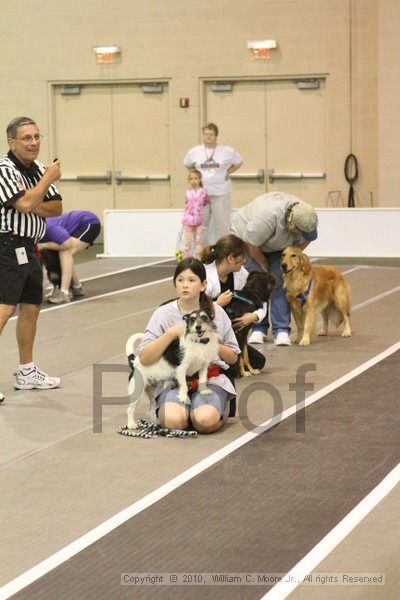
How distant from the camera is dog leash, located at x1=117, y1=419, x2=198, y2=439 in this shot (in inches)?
233

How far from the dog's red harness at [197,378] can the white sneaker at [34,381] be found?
147 centimetres

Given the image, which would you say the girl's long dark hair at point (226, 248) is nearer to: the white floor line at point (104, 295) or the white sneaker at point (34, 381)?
the white sneaker at point (34, 381)

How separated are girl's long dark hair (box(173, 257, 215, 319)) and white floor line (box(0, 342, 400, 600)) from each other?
667mm

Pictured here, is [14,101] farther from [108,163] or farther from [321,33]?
[321,33]

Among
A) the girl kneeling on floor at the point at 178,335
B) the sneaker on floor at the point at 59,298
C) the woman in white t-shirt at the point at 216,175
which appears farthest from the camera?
the woman in white t-shirt at the point at 216,175

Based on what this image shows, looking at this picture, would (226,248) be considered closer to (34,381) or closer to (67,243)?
(34,381)

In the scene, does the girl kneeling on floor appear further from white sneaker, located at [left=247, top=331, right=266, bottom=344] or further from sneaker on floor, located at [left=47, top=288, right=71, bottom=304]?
sneaker on floor, located at [left=47, top=288, right=71, bottom=304]

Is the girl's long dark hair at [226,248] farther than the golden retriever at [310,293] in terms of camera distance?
No

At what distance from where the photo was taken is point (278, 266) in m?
8.67

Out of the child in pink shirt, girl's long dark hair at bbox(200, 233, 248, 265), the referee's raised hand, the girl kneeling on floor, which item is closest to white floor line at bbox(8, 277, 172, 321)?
the child in pink shirt

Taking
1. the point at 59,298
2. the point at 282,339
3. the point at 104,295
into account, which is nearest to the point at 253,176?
the point at 104,295

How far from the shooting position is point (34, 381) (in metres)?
7.15

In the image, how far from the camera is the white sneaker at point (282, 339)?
8.63 m

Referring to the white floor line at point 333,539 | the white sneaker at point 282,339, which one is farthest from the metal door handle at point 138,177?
the white floor line at point 333,539
